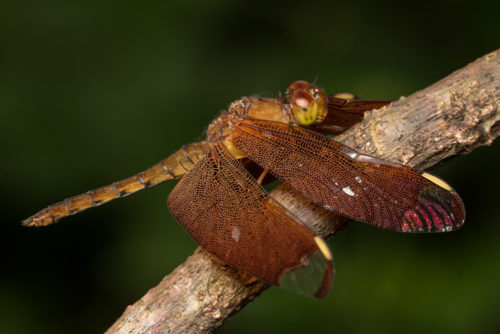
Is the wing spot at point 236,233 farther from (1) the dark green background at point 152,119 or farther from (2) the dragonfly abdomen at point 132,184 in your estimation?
(1) the dark green background at point 152,119

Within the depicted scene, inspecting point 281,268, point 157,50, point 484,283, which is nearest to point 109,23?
point 157,50

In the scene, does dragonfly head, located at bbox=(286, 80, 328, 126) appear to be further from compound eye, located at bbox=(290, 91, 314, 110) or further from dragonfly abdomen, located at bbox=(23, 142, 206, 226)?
dragonfly abdomen, located at bbox=(23, 142, 206, 226)

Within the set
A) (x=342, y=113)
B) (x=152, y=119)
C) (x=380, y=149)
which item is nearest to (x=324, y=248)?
(x=380, y=149)

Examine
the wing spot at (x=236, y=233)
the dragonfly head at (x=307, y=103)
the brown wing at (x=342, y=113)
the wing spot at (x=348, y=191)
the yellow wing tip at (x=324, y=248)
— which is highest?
the dragonfly head at (x=307, y=103)

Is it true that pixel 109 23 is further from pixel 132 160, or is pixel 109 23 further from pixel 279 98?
pixel 279 98

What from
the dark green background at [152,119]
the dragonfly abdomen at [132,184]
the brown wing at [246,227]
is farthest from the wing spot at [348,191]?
the dark green background at [152,119]

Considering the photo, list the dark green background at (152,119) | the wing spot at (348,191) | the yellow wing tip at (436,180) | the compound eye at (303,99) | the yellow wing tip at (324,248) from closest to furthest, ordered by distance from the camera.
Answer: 1. the yellow wing tip at (324,248)
2. the yellow wing tip at (436,180)
3. the wing spot at (348,191)
4. the compound eye at (303,99)
5. the dark green background at (152,119)
